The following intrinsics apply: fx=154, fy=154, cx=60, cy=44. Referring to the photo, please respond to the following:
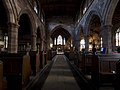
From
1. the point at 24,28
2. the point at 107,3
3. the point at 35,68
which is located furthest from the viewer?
the point at 24,28

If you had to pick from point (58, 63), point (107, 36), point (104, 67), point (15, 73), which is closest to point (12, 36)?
point (58, 63)

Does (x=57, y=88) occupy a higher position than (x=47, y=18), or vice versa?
(x=47, y=18)

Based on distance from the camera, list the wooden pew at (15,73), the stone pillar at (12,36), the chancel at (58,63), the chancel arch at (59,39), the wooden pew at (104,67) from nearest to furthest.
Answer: the wooden pew at (15,73)
the chancel at (58,63)
the wooden pew at (104,67)
the stone pillar at (12,36)
the chancel arch at (59,39)

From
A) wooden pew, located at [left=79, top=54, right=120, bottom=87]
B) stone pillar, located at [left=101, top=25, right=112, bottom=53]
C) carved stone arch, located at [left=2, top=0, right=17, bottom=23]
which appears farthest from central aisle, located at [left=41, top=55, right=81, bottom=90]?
carved stone arch, located at [left=2, top=0, right=17, bottom=23]

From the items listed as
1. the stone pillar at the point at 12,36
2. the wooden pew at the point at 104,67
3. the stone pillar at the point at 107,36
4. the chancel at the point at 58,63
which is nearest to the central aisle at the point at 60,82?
the chancel at the point at 58,63

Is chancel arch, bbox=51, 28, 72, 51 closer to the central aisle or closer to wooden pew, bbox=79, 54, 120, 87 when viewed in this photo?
the central aisle

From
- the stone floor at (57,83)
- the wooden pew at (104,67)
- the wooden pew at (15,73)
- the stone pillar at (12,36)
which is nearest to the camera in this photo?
the wooden pew at (15,73)

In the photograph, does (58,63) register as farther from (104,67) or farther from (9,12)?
(104,67)

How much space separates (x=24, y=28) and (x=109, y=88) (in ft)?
53.2

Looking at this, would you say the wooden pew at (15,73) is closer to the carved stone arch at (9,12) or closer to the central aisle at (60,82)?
the central aisle at (60,82)

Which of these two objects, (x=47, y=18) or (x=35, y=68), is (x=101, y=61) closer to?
(x=35, y=68)

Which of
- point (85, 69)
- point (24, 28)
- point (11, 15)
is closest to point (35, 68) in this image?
point (85, 69)

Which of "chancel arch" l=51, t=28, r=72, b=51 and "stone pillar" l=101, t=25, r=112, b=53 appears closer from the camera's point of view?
"stone pillar" l=101, t=25, r=112, b=53

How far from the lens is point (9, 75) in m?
4.85
